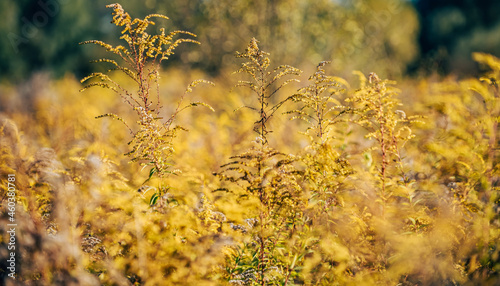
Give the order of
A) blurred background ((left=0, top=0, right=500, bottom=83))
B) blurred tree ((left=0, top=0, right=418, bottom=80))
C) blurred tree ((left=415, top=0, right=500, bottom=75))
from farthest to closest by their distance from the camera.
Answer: blurred tree ((left=415, top=0, right=500, bottom=75)), blurred background ((left=0, top=0, right=500, bottom=83)), blurred tree ((left=0, top=0, right=418, bottom=80))

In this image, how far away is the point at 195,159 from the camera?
109 inches

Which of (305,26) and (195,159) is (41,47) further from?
(195,159)

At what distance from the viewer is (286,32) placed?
25.6 feet

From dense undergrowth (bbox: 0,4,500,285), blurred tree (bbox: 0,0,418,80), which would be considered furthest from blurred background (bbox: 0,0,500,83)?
dense undergrowth (bbox: 0,4,500,285)

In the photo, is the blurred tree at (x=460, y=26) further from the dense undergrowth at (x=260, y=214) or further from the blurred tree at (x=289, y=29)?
the dense undergrowth at (x=260, y=214)

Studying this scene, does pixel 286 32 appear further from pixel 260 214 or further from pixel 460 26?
pixel 460 26

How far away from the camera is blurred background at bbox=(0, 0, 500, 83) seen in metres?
7.78

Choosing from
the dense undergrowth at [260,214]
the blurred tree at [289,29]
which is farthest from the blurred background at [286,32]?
the dense undergrowth at [260,214]

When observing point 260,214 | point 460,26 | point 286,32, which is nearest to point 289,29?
point 286,32

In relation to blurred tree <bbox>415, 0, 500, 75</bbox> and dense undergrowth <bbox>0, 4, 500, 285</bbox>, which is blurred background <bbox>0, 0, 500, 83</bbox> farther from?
dense undergrowth <bbox>0, 4, 500, 285</bbox>

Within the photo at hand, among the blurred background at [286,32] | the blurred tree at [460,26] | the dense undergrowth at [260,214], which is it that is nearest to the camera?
the dense undergrowth at [260,214]

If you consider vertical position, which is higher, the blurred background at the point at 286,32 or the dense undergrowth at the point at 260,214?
the blurred background at the point at 286,32

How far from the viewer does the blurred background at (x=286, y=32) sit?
7777 mm

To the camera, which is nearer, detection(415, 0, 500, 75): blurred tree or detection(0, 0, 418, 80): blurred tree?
detection(0, 0, 418, 80): blurred tree
